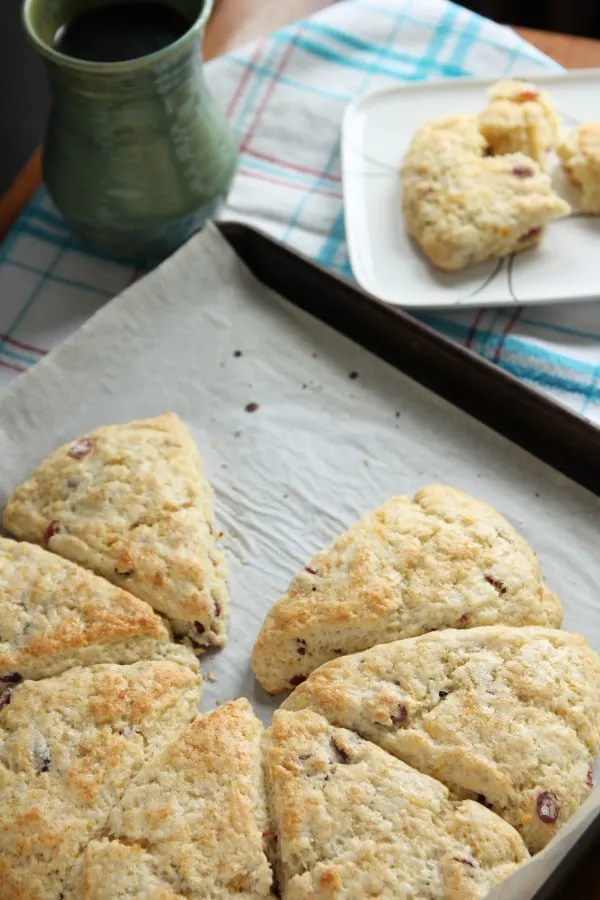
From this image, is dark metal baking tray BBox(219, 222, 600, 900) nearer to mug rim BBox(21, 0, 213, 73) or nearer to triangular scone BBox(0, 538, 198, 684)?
mug rim BBox(21, 0, 213, 73)

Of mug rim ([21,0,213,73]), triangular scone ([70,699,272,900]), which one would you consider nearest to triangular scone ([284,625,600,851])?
triangular scone ([70,699,272,900])

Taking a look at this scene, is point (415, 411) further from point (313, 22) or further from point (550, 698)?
point (313, 22)

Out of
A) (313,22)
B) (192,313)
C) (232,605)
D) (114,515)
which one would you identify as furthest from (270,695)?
(313,22)

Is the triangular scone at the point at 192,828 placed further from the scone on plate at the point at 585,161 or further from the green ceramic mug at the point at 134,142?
the scone on plate at the point at 585,161

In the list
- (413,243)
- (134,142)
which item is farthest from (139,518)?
(413,243)

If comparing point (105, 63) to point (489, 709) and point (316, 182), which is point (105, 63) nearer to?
point (316, 182)
